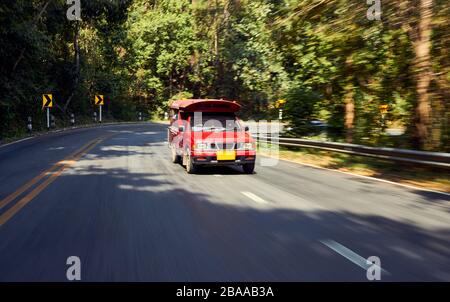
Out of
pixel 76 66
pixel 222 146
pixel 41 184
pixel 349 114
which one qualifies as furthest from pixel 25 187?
pixel 76 66

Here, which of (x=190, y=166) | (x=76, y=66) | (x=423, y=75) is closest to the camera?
(x=190, y=166)

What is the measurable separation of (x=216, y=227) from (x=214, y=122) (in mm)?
6440

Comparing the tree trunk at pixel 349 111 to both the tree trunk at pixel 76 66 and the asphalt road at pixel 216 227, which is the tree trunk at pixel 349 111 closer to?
the asphalt road at pixel 216 227

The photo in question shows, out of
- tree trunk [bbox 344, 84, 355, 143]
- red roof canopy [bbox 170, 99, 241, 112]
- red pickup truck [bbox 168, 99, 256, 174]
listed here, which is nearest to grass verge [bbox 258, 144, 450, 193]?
tree trunk [bbox 344, 84, 355, 143]

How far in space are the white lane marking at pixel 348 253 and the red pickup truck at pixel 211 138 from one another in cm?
595

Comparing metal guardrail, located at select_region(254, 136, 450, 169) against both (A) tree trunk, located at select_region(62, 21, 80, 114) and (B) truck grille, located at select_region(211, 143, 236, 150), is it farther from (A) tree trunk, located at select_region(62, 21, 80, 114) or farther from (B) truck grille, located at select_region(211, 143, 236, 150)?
(A) tree trunk, located at select_region(62, 21, 80, 114)

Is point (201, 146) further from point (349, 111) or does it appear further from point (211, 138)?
point (349, 111)

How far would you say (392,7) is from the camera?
11422 millimetres

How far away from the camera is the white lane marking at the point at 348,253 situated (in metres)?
4.67

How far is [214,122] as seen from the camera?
40.7 feet

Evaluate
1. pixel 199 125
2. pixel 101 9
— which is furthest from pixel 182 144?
pixel 101 9

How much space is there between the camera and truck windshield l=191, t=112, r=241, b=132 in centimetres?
1219

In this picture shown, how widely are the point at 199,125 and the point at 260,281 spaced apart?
8.25 metres
